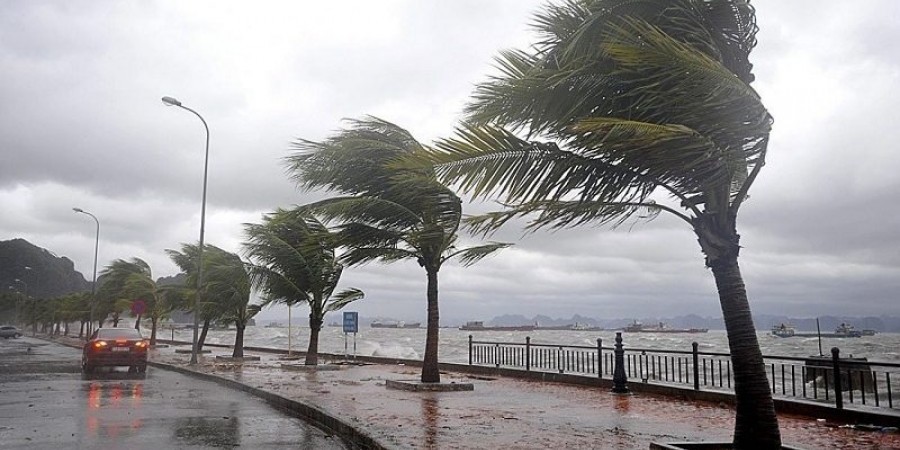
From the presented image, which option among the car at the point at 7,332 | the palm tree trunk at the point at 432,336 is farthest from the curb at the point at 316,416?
the car at the point at 7,332

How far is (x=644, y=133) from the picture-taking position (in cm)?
656

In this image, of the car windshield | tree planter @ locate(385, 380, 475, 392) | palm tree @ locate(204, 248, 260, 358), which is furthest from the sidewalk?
palm tree @ locate(204, 248, 260, 358)

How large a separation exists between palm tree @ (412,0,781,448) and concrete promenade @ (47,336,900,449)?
2.61 m

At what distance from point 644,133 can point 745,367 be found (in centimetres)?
259

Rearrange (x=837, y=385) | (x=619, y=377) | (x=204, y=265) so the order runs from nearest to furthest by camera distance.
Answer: (x=837, y=385) < (x=619, y=377) < (x=204, y=265)

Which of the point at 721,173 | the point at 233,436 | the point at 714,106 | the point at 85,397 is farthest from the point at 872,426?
the point at 85,397

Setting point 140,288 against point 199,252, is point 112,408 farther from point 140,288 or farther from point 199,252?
point 140,288

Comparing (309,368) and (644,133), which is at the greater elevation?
(644,133)

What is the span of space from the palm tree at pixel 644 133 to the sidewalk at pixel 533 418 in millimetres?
2605

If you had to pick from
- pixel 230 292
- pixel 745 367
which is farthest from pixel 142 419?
pixel 230 292

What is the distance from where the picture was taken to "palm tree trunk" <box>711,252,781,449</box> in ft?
23.0

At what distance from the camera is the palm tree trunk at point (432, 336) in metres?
16.8

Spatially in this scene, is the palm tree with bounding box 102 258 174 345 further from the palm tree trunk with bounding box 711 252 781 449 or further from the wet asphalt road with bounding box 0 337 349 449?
the palm tree trunk with bounding box 711 252 781 449

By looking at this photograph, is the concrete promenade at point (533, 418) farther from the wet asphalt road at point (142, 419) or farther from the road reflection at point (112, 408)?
the road reflection at point (112, 408)
